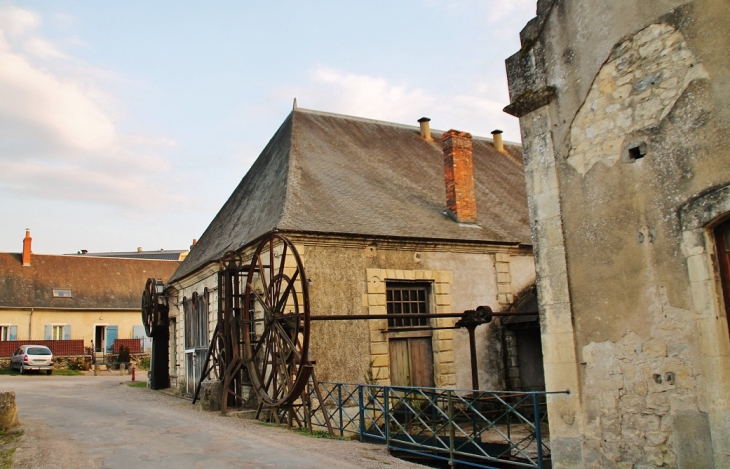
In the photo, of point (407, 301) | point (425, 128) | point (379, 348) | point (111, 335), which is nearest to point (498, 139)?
point (425, 128)

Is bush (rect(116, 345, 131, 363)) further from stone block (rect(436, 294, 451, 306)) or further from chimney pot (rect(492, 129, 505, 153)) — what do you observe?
stone block (rect(436, 294, 451, 306))

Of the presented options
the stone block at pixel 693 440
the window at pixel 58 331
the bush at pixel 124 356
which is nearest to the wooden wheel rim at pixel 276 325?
the stone block at pixel 693 440

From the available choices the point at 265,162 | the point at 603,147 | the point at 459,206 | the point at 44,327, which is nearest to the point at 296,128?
the point at 265,162

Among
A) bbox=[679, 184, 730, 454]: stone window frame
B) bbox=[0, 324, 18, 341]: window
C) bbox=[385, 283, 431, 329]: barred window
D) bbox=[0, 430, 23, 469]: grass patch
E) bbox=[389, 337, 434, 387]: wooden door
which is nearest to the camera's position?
bbox=[679, 184, 730, 454]: stone window frame

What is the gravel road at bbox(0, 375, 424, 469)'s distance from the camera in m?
7.19

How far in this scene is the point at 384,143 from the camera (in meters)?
17.7

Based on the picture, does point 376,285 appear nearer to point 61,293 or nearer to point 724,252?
point 724,252

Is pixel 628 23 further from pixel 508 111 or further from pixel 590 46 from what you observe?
pixel 508 111

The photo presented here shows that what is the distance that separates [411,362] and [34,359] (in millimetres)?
19262

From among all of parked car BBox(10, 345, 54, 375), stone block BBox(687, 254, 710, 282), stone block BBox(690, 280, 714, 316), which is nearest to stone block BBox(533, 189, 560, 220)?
stone block BBox(687, 254, 710, 282)

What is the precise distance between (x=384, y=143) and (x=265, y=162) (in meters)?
3.40

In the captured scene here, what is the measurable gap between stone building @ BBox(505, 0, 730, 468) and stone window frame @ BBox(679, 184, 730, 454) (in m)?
0.01

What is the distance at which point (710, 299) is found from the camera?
17.7 feet

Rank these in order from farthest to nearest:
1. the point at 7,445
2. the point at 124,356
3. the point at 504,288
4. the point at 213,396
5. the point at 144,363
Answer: the point at 144,363, the point at 124,356, the point at 504,288, the point at 213,396, the point at 7,445
